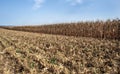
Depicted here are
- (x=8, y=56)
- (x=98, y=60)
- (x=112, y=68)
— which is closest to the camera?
(x=112, y=68)

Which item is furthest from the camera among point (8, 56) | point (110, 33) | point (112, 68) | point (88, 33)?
point (88, 33)

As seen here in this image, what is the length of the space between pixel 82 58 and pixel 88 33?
15681mm

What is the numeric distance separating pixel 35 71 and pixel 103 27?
16311 millimetres

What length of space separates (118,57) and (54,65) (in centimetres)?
289

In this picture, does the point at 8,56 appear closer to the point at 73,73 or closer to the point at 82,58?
the point at 82,58

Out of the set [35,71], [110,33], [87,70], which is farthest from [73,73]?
[110,33]

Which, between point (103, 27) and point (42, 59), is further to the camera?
point (103, 27)

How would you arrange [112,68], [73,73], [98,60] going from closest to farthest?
1. [73,73]
2. [112,68]
3. [98,60]

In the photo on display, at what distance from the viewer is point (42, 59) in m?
10.5

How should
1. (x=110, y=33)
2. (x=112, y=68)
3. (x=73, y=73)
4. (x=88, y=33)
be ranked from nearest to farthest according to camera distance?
(x=73, y=73), (x=112, y=68), (x=110, y=33), (x=88, y=33)

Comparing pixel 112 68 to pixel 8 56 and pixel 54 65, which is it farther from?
pixel 8 56

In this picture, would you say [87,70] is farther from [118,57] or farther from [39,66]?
[118,57]

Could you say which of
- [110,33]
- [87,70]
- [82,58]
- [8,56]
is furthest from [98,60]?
[110,33]

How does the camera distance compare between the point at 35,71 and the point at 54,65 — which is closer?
the point at 35,71
